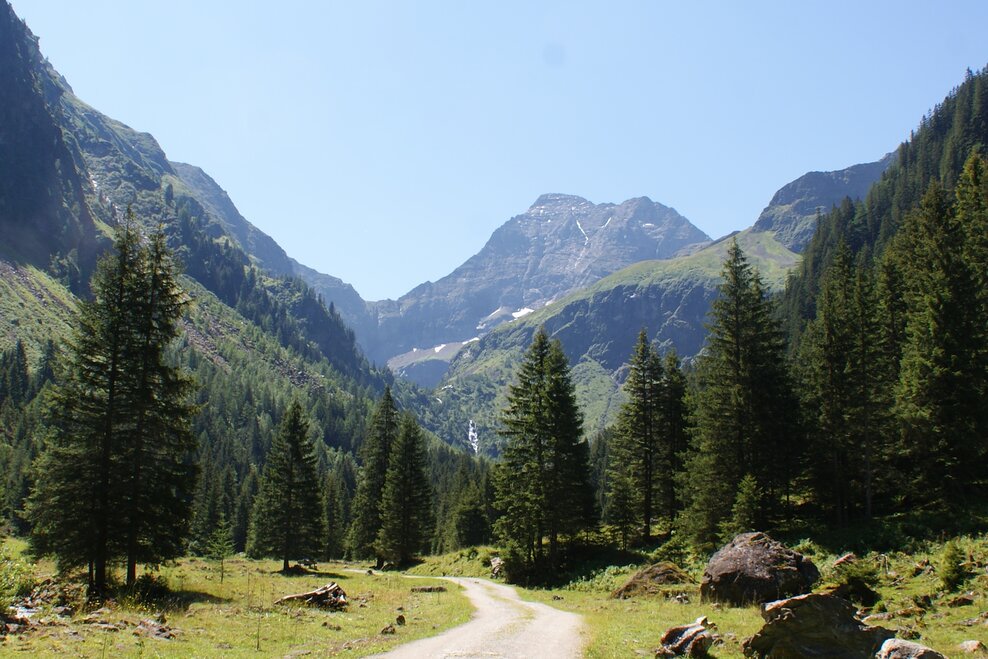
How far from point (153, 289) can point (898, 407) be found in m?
38.3

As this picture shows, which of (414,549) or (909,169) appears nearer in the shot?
(414,549)

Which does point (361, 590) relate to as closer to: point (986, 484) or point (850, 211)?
point (986, 484)

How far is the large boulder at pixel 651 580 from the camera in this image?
27.3 metres

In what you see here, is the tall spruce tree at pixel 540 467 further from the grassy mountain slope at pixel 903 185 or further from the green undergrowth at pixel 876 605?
the grassy mountain slope at pixel 903 185

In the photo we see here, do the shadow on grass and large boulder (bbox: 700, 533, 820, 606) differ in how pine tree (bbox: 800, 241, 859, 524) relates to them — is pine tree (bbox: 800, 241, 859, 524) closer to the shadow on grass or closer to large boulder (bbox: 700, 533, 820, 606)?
large boulder (bbox: 700, 533, 820, 606)

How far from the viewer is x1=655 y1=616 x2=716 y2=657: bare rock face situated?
46.8 feet

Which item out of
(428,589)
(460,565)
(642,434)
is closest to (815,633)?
(428,589)

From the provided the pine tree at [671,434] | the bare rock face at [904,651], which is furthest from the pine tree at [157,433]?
the pine tree at [671,434]

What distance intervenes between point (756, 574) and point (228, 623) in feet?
59.3

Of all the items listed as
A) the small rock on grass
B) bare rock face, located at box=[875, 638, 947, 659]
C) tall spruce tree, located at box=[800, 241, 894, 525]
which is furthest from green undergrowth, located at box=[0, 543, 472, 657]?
tall spruce tree, located at box=[800, 241, 894, 525]

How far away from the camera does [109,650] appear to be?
1371cm

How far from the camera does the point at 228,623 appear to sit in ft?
64.0

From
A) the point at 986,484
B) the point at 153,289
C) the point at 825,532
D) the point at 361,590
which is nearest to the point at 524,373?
the point at 361,590

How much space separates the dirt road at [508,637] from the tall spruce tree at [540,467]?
12.2 m
